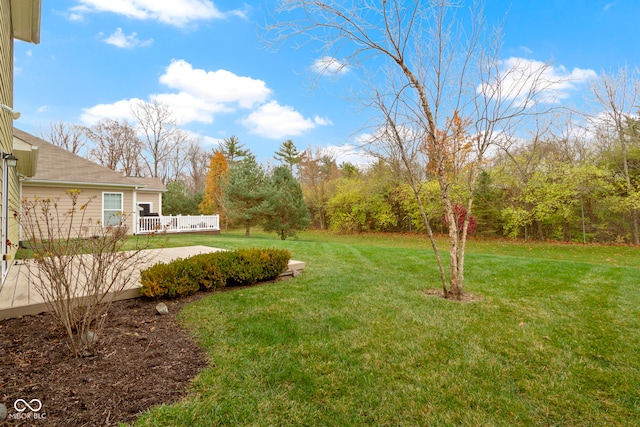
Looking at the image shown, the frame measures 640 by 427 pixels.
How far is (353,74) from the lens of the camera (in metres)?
4.10

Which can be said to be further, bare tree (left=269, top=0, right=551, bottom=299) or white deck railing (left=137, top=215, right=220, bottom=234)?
white deck railing (left=137, top=215, right=220, bottom=234)

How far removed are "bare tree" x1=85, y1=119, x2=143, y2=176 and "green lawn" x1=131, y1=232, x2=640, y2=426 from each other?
25378 mm

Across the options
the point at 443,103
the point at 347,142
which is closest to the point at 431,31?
the point at 443,103

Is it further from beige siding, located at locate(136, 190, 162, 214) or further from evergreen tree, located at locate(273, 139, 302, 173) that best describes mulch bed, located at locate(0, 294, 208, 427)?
evergreen tree, located at locate(273, 139, 302, 173)

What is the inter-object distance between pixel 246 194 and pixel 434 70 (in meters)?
12.4

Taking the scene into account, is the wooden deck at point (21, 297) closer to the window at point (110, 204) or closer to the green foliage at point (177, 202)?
the window at point (110, 204)

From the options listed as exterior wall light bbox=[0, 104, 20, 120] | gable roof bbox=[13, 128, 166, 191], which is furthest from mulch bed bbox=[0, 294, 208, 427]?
gable roof bbox=[13, 128, 166, 191]

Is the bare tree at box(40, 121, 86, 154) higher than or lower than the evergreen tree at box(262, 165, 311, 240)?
higher

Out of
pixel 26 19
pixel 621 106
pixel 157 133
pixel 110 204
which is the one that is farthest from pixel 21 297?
pixel 157 133

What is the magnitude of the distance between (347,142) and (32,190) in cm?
1165

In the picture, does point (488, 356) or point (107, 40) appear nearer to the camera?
point (488, 356)

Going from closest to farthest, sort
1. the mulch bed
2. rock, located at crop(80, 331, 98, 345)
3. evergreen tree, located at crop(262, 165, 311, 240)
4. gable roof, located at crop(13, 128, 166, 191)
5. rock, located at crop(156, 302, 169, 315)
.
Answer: the mulch bed, rock, located at crop(80, 331, 98, 345), rock, located at crop(156, 302, 169, 315), gable roof, located at crop(13, 128, 166, 191), evergreen tree, located at crop(262, 165, 311, 240)

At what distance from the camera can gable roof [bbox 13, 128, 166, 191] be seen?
10.2 metres

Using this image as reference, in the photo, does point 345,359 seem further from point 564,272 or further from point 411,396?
point 564,272
